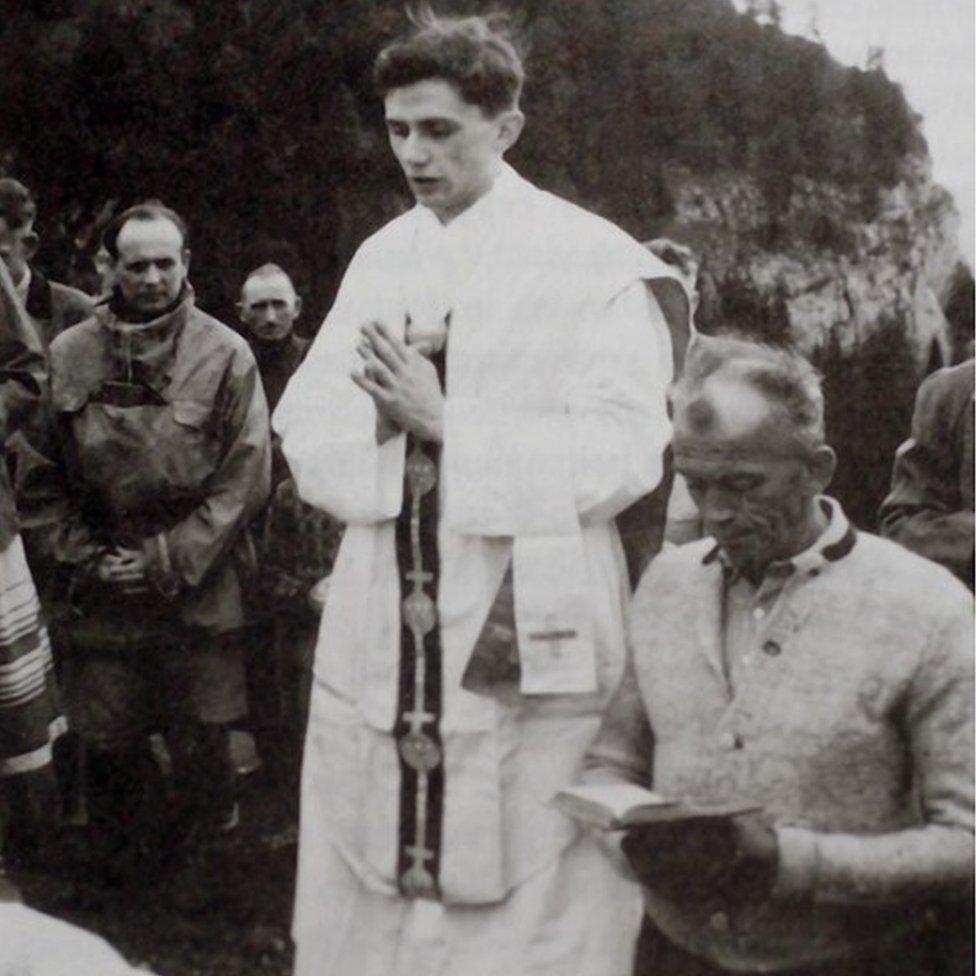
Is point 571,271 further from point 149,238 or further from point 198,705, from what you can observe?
Result: point 198,705

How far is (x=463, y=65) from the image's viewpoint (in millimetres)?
2455

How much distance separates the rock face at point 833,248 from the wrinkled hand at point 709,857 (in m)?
0.88

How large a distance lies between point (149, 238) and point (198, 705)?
0.77 meters

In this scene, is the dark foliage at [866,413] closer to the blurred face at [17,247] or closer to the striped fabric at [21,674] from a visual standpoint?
the striped fabric at [21,674]

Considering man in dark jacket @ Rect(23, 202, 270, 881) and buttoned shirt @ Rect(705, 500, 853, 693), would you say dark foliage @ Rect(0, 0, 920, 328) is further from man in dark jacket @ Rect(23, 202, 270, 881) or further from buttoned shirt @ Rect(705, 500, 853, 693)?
buttoned shirt @ Rect(705, 500, 853, 693)

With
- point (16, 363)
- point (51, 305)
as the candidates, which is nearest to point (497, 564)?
point (16, 363)

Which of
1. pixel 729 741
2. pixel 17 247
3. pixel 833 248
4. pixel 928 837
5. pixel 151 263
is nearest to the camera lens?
pixel 928 837

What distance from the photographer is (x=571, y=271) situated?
248cm

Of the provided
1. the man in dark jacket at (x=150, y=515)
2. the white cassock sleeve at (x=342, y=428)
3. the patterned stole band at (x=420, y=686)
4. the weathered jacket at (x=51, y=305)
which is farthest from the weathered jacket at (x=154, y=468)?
the patterned stole band at (x=420, y=686)

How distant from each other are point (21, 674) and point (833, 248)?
1.38 m

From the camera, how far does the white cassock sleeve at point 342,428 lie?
252cm

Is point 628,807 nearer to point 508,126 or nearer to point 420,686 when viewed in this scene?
point 420,686

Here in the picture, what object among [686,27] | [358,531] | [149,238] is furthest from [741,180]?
[149,238]

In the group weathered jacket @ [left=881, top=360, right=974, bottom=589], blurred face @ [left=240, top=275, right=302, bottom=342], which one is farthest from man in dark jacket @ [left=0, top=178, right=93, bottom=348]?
weathered jacket @ [left=881, top=360, right=974, bottom=589]
